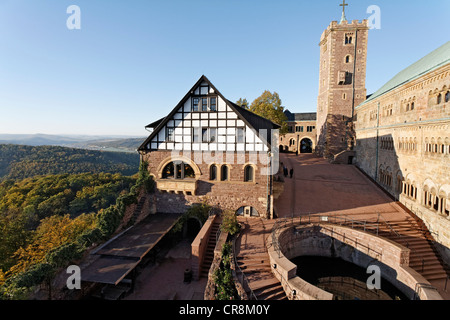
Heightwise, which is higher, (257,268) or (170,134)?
(170,134)

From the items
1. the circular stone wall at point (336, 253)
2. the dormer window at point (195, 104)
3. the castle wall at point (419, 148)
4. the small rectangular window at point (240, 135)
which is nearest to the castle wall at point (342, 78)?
the castle wall at point (419, 148)

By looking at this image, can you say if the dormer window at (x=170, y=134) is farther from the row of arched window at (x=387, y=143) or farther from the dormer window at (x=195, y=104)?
the row of arched window at (x=387, y=143)

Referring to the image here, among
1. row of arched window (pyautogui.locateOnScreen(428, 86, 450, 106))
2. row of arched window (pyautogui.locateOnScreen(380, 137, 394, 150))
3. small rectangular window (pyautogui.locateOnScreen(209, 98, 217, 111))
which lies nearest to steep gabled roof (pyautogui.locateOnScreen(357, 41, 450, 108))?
row of arched window (pyautogui.locateOnScreen(428, 86, 450, 106))

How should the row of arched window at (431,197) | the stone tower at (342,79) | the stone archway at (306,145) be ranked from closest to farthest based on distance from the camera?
the row of arched window at (431,197)
the stone tower at (342,79)
the stone archway at (306,145)

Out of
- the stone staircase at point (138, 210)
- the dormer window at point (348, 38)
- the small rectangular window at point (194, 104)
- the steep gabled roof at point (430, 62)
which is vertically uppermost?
the dormer window at point (348, 38)

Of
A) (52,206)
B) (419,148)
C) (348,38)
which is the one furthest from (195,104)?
(52,206)

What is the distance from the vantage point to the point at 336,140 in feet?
131

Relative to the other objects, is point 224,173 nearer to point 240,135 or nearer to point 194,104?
point 240,135

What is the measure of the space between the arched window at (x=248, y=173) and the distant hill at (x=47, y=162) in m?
98.2

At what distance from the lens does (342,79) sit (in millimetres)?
38062

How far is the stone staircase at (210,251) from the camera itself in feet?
48.7

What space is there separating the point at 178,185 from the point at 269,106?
89.8 feet

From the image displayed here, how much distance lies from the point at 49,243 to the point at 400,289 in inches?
1135

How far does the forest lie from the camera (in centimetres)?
1263
